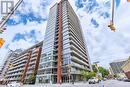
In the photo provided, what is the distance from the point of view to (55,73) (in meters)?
92.6

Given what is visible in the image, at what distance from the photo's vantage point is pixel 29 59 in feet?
437

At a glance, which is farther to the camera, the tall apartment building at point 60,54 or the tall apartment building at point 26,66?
the tall apartment building at point 26,66

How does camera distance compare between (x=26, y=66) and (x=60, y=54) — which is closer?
(x=60, y=54)

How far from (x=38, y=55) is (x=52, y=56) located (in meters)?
26.4

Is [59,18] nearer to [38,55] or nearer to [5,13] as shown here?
[38,55]

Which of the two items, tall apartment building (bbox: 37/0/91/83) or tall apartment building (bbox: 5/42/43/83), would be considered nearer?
tall apartment building (bbox: 37/0/91/83)

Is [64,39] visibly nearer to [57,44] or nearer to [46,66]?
[57,44]

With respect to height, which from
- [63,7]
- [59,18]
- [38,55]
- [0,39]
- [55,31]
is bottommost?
[0,39]

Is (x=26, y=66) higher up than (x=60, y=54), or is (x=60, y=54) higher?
(x=60, y=54)

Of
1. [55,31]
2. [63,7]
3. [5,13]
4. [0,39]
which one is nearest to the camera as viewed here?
[0,39]

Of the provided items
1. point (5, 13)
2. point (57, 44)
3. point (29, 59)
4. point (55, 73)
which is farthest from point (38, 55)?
point (5, 13)

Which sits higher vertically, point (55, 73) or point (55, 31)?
point (55, 31)

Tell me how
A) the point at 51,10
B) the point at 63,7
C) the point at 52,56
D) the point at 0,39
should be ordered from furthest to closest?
the point at 51,10 < the point at 63,7 < the point at 52,56 < the point at 0,39

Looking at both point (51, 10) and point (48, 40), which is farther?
point (51, 10)
